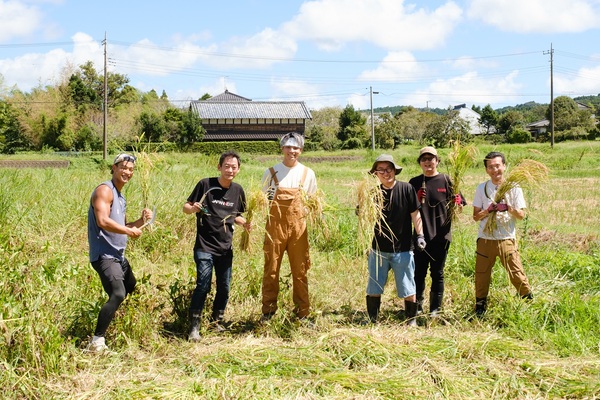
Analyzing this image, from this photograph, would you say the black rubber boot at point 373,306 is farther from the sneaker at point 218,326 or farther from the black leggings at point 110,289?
the black leggings at point 110,289

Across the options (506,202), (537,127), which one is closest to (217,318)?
(506,202)

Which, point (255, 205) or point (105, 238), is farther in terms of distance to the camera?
point (255, 205)

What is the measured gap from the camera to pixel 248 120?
41.1 metres

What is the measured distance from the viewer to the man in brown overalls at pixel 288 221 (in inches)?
166

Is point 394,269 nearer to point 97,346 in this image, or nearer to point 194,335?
point 194,335

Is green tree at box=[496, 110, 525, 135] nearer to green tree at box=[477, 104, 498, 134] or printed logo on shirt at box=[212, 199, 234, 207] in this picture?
green tree at box=[477, 104, 498, 134]

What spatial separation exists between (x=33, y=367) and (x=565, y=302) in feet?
12.4

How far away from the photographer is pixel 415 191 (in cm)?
433

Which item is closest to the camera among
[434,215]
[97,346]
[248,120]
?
[97,346]

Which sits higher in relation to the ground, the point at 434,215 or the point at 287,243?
the point at 434,215

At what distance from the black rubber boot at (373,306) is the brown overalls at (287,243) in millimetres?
473

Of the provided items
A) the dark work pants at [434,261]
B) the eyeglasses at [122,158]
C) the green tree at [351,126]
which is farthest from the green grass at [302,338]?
the green tree at [351,126]

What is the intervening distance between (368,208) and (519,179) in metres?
1.21

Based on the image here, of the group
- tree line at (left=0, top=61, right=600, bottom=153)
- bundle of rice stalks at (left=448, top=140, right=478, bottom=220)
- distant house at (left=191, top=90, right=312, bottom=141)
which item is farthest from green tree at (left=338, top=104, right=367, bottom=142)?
bundle of rice stalks at (left=448, top=140, right=478, bottom=220)
